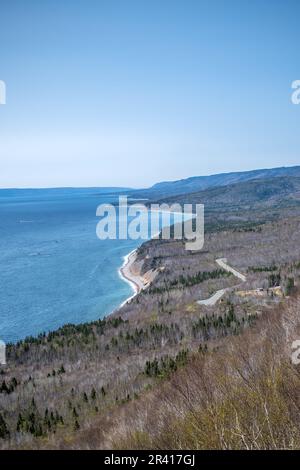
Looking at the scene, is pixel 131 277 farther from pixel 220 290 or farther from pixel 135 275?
pixel 220 290

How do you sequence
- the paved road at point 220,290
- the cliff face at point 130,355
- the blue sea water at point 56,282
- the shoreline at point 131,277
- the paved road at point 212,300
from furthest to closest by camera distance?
the shoreline at point 131,277 < the blue sea water at point 56,282 < the paved road at point 220,290 < the paved road at point 212,300 < the cliff face at point 130,355

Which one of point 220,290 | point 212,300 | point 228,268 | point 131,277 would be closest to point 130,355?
point 212,300

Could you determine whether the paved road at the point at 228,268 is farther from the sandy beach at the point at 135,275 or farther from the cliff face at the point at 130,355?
the sandy beach at the point at 135,275

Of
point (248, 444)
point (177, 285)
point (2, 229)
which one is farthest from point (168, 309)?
point (2, 229)

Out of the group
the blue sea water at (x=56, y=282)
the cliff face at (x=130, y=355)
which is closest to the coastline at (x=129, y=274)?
the blue sea water at (x=56, y=282)

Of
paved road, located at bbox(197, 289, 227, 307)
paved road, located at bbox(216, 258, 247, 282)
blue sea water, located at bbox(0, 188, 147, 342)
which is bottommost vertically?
blue sea water, located at bbox(0, 188, 147, 342)

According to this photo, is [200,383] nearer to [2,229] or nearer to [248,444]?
[248,444]

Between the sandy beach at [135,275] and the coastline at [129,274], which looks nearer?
the coastline at [129,274]

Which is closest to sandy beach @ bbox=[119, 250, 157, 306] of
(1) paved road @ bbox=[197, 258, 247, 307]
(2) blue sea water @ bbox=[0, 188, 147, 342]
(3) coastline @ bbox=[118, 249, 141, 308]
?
(3) coastline @ bbox=[118, 249, 141, 308]

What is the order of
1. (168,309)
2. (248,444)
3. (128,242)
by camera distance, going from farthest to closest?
(128,242) → (168,309) → (248,444)

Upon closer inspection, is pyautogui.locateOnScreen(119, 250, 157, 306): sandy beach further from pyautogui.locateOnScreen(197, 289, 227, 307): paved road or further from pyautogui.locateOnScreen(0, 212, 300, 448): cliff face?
pyautogui.locateOnScreen(197, 289, 227, 307): paved road

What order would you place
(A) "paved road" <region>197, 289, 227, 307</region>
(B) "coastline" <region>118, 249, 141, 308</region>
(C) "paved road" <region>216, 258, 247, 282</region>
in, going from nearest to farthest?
(A) "paved road" <region>197, 289, 227, 307</region>, (C) "paved road" <region>216, 258, 247, 282</region>, (B) "coastline" <region>118, 249, 141, 308</region>
